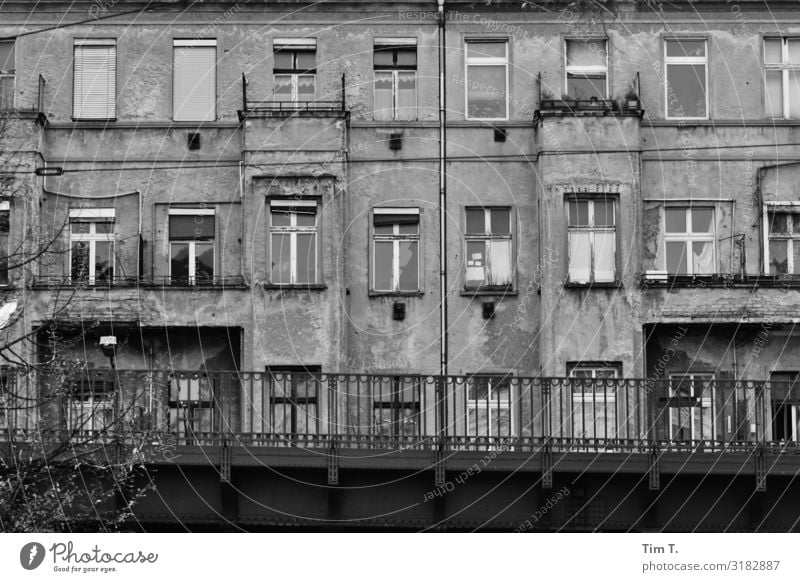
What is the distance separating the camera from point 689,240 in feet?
139

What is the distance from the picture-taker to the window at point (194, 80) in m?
42.6

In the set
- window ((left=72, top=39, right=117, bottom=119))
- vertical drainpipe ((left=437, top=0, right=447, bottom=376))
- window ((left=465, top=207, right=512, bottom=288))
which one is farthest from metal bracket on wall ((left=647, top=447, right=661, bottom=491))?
window ((left=72, top=39, right=117, bottom=119))

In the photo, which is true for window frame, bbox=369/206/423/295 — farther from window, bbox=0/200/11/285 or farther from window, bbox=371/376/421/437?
window, bbox=0/200/11/285

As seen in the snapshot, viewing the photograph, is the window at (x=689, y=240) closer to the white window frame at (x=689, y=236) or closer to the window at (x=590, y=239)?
the white window frame at (x=689, y=236)

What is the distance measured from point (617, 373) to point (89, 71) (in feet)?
46.1

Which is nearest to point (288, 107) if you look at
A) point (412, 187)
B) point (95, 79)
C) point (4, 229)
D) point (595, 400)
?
point (412, 187)

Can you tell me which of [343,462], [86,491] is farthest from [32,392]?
[343,462]

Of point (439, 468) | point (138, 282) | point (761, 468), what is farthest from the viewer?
point (138, 282)

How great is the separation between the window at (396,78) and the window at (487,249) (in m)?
2.87

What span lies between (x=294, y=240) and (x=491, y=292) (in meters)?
4.63

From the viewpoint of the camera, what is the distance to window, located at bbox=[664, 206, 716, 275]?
4216 centimetres

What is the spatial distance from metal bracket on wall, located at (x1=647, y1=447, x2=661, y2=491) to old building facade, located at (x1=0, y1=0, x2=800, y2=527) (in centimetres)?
614

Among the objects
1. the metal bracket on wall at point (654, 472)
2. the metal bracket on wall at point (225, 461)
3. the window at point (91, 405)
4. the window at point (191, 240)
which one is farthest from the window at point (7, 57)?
the metal bracket on wall at point (654, 472)

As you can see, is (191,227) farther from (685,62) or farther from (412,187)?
(685,62)
